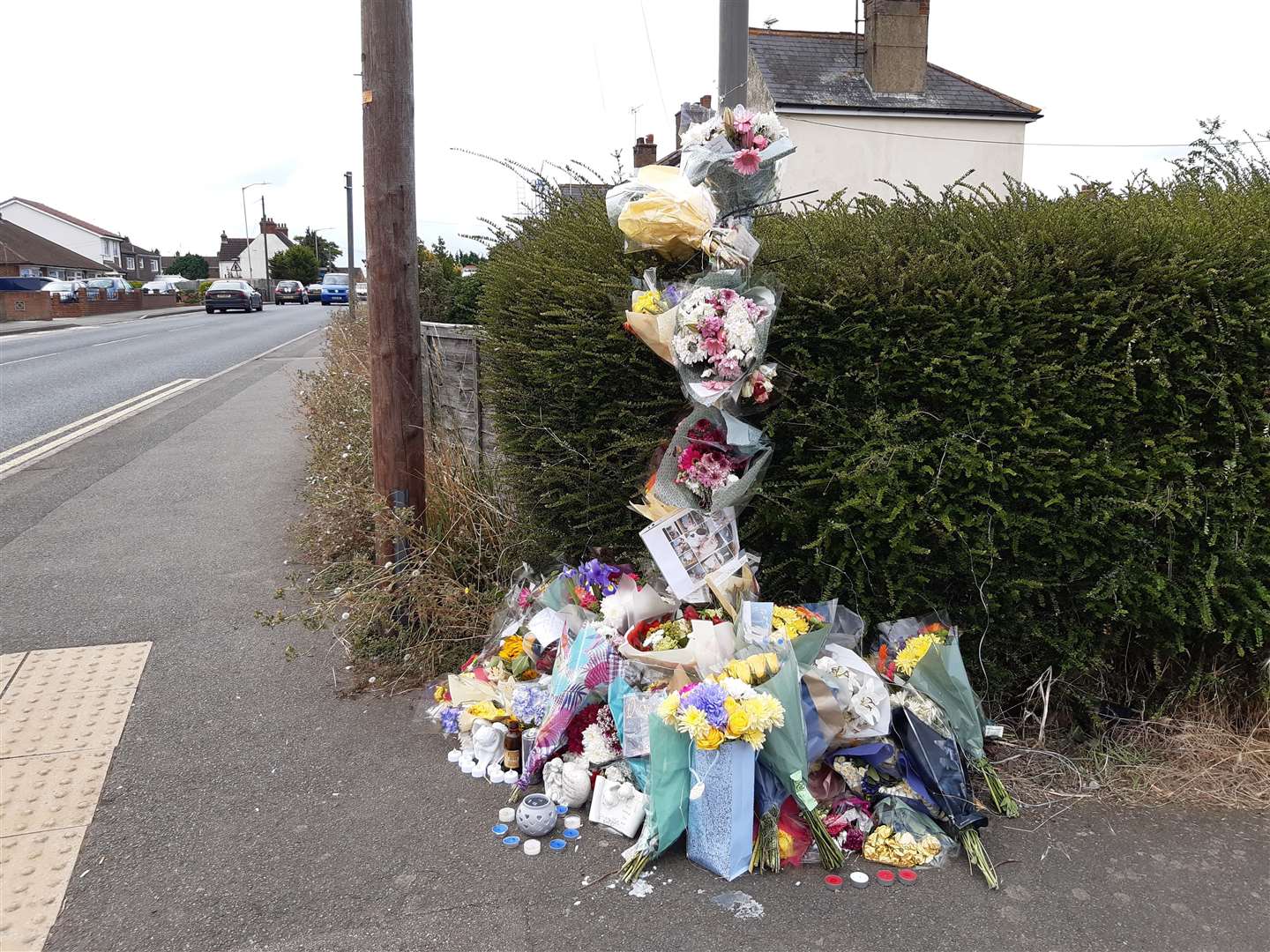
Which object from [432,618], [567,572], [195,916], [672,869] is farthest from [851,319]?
[195,916]

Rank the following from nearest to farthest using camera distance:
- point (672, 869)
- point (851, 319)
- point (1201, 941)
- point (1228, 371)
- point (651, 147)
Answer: point (1201, 941) < point (672, 869) < point (1228, 371) < point (851, 319) < point (651, 147)

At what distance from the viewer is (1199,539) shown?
3.28 meters

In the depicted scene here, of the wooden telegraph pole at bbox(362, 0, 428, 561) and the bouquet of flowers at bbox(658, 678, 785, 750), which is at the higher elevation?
the wooden telegraph pole at bbox(362, 0, 428, 561)

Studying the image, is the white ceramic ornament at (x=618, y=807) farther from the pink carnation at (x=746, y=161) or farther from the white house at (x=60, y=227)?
the white house at (x=60, y=227)

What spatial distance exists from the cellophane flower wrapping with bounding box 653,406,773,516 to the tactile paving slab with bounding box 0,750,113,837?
2.31 metres

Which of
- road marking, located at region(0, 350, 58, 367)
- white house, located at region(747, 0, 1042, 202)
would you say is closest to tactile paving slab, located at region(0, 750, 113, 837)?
road marking, located at region(0, 350, 58, 367)

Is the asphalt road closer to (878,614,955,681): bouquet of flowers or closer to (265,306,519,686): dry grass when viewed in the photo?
(265,306,519,686): dry grass

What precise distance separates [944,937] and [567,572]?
2.08 metres

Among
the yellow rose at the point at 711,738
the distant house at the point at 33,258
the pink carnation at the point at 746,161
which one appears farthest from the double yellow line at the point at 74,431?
the distant house at the point at 33,258

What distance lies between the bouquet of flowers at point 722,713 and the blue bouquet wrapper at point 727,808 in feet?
0.14

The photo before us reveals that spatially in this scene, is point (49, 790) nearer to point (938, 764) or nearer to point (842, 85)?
point (938, 764)

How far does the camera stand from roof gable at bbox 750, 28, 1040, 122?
18797mm

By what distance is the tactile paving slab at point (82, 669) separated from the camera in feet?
13.5

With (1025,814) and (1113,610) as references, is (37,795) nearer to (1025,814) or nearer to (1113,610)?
(1025,814)
